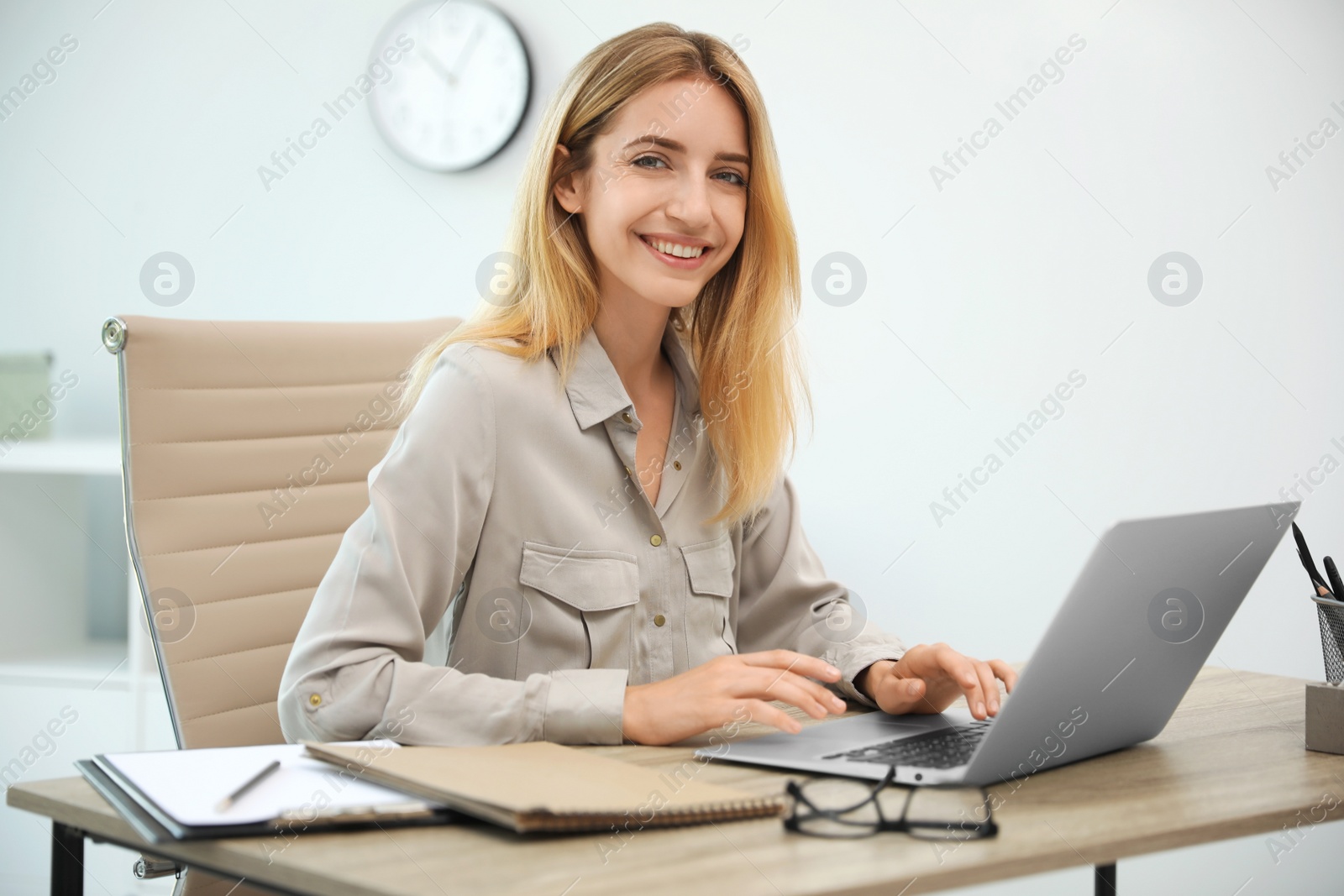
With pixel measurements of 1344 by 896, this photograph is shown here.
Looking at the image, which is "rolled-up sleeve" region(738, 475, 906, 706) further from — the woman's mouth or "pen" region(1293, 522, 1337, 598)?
"pen" region(1293, 522, 1337, 598)

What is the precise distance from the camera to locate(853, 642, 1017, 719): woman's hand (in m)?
1.14

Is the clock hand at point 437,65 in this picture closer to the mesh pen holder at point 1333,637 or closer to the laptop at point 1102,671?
the laptop at point 1102,671

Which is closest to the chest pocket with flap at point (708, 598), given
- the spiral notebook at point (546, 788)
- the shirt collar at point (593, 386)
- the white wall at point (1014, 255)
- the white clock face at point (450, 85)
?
the shirt collar at point (593, 386)

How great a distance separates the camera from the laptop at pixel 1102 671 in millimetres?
888

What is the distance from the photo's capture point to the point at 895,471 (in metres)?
2.56

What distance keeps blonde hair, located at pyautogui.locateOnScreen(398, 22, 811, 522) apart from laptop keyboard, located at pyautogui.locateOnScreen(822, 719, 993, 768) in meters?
0.41

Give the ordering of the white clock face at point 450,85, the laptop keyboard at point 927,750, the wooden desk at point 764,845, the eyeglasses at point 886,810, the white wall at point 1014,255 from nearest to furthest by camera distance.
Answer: the wooden desk at point 764,845 < the eyeglasses at point 886,810 < the laptop keyboard at point 927,750 < the white wall at point 1014,255 < the white clock face at point 450,85

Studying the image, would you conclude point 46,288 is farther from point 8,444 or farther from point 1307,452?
point 1307,452

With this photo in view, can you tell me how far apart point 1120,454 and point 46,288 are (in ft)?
9.03

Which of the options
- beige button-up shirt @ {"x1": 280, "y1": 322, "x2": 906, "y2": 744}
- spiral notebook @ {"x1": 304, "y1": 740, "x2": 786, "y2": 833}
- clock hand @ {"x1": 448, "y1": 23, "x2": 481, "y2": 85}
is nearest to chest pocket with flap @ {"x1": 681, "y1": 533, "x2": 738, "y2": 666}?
beige button-up shirt @ {"x1": 280, "y1": 322, "x2": 906, "y2": 744}

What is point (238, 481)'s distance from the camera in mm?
1454

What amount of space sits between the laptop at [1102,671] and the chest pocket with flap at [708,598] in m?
0.27

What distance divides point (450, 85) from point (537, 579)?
191 centimetres

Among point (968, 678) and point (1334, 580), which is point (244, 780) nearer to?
point (968, 678)
